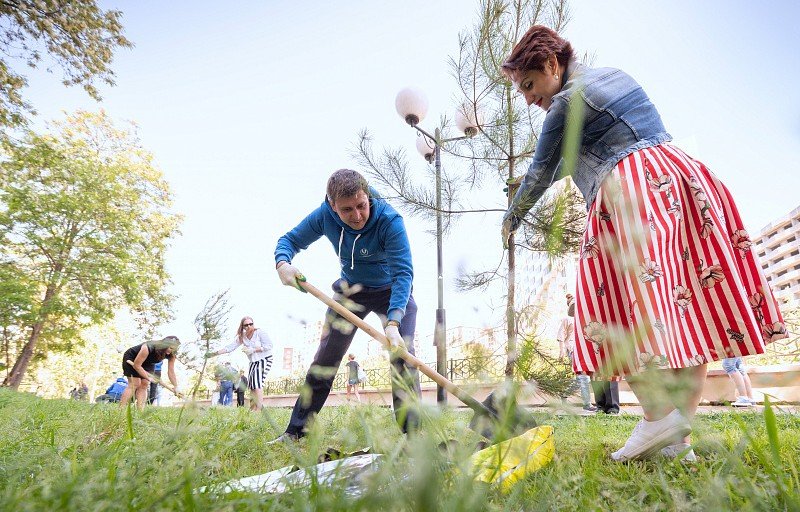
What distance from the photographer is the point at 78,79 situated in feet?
29.4

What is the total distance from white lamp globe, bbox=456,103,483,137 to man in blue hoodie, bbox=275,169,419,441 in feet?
8.89

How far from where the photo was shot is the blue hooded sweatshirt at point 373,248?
253 centimetres

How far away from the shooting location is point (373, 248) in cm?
260

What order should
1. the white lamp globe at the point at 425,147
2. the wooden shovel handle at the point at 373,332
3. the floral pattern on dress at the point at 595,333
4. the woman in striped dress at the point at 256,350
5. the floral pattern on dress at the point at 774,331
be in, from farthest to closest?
the white lamp globe at the point at 425,147 → the woman in striped dress at the point at 256,350 → the wooden shovel handle at the point at 373,332 → the floral pattern on dress at the point at 595,333 → the floral pattern on dress at the point at 774,331

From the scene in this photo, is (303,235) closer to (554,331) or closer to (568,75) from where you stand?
(568,75)

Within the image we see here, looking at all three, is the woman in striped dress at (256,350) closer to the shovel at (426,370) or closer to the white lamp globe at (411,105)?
the white lamp globe at (411,105)

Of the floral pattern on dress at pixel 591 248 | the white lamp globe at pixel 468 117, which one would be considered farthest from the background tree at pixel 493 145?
the floral pattern on dress at pixel 591 248

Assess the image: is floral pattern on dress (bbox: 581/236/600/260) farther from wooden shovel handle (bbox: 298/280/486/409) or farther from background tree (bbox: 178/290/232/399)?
background tree (bbox: 178/290/232/399)

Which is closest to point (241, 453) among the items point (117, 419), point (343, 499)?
point (117, 419)

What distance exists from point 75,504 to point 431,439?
1.71ft

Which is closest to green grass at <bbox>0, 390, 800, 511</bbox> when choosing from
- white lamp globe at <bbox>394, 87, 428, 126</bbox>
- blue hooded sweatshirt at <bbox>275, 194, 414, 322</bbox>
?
blue hooded sweatshirt at <bbox>275, 194, 414, 322</bbox>

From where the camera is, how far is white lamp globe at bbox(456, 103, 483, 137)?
493 cm

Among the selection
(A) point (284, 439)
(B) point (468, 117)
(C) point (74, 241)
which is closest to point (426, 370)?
(A) point (284, 439)

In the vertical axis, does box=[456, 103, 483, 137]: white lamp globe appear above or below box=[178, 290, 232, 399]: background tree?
above
